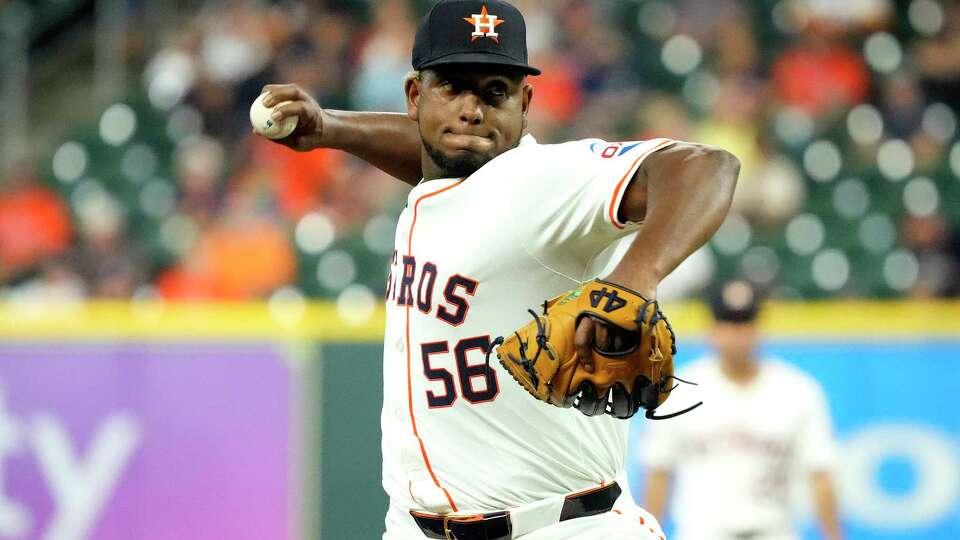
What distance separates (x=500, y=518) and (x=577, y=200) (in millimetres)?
768

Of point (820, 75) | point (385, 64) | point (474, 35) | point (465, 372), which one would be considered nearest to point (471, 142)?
point (474, 35)

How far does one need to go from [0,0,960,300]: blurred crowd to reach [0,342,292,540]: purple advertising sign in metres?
1.17

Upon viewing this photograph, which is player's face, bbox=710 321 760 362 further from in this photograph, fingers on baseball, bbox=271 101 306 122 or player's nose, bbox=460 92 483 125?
player's nose, bbox=460 92 483 125

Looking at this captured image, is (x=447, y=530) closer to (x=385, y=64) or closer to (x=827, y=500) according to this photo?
(x=827, y=500)

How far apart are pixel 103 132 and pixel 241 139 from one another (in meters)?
1.21

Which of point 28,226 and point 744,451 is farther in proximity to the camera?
point 28,226

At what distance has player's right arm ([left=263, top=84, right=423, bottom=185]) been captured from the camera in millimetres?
3798

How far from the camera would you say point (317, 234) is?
8.62 m

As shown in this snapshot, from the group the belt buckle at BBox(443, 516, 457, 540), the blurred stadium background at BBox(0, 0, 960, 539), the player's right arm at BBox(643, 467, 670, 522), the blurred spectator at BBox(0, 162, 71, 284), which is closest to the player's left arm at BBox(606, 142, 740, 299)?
the belt buckle at BBox(443, 516, 457, 540)

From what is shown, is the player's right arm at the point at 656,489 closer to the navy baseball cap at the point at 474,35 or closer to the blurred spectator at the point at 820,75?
the navy baseball cap at the point at 474,35

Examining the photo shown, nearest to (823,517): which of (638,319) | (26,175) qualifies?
(638,319)

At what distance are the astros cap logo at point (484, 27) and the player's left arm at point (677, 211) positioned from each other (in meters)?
0.61

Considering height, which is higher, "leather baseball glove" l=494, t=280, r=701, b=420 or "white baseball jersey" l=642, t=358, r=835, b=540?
"leather baseball glove" l=494, t=280, r=701, b=420

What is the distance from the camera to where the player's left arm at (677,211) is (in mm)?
2285
